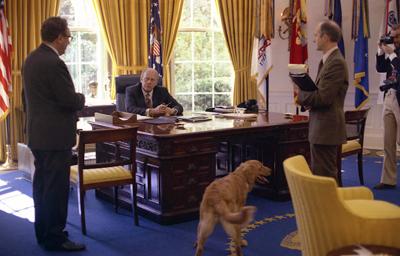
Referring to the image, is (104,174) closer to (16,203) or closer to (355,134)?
(16,203)

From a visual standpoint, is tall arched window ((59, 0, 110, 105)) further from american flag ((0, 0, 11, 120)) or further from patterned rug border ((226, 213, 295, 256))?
patterned rug border ((226, 213, 295, 256))

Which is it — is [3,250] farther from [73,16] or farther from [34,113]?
[73,16]

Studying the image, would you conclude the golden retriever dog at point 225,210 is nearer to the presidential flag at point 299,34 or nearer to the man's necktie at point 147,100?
the man's necktie at point 147,100

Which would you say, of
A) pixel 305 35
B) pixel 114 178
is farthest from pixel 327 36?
pixel 305 35

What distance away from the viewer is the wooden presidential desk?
423cm

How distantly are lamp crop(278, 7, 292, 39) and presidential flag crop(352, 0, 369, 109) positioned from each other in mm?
944

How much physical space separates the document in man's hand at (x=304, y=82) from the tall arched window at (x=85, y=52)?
424cm

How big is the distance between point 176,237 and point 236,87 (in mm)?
4801

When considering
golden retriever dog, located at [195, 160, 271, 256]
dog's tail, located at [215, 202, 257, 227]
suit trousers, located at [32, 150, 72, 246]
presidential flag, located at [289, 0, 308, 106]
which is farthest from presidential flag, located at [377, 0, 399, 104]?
suit trousers, located at [32, 150, 72, 246]

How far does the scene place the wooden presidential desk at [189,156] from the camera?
4.23 metres

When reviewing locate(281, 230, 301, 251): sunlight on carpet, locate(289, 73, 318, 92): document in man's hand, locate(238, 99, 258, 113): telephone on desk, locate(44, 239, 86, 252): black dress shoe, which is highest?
locate(289, 73, 318, 92): document in man's hand

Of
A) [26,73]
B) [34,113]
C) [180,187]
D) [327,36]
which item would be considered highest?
[327,36]

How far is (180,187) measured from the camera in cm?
430

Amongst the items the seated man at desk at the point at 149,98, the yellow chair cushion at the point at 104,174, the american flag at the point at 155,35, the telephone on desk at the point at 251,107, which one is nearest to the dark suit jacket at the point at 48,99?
the yellow chair cushion at the point at 104,174
